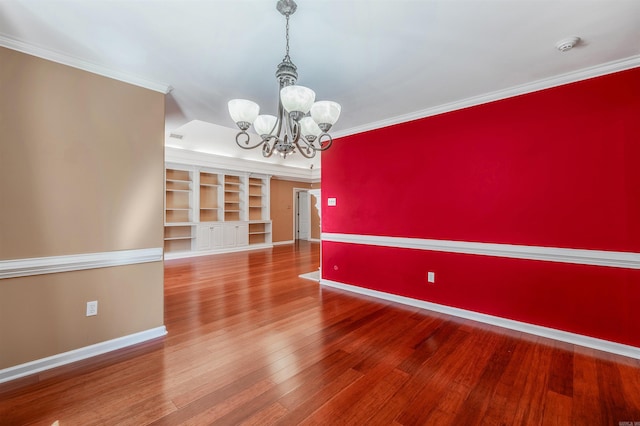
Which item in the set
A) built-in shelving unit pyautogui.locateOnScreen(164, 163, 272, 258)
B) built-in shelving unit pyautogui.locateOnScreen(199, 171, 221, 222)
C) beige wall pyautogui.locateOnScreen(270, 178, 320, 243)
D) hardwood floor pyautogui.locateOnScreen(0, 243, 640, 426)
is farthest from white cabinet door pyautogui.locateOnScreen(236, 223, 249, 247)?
hardwood floor pyautogui.locateOnScreen(0, 243, 640, 426)

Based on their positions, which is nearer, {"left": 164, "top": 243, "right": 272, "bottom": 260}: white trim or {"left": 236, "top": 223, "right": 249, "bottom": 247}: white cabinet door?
{"left": 164, "top": 243, "right": 272, "bottom": 260}: white trim

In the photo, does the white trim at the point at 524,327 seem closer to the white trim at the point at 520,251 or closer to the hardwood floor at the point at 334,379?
the hardwood floor at the point at 334,379

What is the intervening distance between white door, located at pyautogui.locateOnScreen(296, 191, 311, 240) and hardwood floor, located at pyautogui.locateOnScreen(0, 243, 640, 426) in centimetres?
772

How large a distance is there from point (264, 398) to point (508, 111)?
3.45 m

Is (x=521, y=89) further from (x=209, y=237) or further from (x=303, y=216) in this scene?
(x=303, y=216)

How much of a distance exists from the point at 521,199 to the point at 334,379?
99.0 inches

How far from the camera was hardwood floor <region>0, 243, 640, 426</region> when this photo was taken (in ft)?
5.53

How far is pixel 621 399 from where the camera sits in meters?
1.81

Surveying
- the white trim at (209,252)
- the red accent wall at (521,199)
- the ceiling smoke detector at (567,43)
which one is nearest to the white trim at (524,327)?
the red accent wall at (521,199)

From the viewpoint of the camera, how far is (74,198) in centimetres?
233

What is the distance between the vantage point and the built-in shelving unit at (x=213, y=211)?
7196mm

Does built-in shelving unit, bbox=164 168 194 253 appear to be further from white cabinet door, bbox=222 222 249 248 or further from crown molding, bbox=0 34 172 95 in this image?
crown molding, bbox=0 34 172 95

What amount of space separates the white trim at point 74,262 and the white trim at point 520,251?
272cm

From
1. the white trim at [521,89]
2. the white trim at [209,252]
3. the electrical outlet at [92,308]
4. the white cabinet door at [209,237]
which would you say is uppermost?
the white trim at [521,89]
